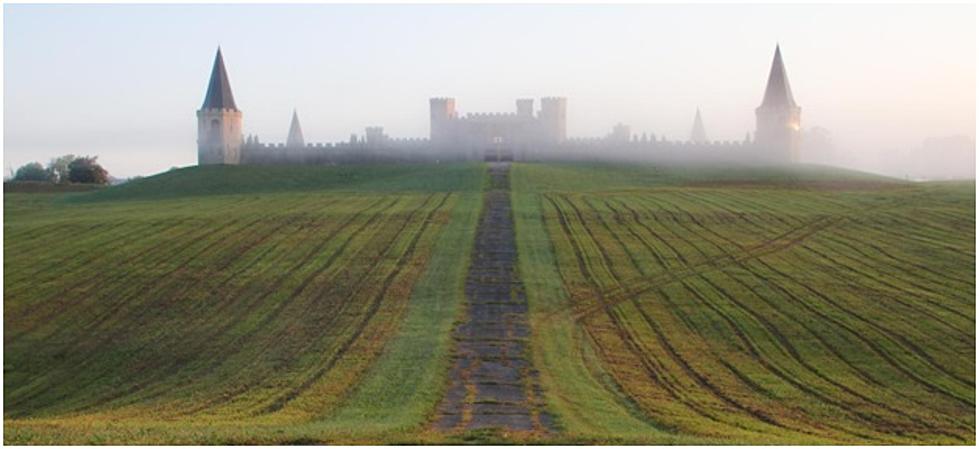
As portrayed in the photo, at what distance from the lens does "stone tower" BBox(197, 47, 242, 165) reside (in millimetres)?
110250

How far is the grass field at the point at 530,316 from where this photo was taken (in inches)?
837

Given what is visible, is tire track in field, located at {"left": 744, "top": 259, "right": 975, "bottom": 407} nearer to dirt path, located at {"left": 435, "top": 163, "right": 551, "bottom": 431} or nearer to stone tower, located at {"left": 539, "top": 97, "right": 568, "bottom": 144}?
dirt path, located at {"left": 435, "top": 163, "right": 551, "bottom": 431}

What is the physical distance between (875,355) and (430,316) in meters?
12.1

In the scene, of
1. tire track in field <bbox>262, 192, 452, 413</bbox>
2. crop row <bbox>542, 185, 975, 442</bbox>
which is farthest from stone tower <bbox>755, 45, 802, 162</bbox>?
tire track in field <bbox>262, 192, 452, 413</bbox>

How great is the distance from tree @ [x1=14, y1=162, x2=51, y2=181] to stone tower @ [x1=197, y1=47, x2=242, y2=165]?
25564 millimetres

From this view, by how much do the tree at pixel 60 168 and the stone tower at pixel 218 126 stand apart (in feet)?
76.5

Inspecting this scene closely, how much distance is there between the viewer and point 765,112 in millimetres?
118250

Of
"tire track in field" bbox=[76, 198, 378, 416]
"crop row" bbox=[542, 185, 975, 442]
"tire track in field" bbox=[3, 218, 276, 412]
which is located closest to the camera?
"crop row" bbox=[542, 185, 975, 442]

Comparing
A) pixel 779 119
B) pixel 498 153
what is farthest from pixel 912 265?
pixel 779 119

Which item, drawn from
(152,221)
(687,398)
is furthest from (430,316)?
(152,221)

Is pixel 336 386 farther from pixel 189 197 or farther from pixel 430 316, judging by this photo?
pixel 189 197

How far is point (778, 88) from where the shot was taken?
119 m

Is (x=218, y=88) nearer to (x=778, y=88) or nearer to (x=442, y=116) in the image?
(x=442, y=116)

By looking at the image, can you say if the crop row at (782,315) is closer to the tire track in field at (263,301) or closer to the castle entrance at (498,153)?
the tire track in field at (263,301)
